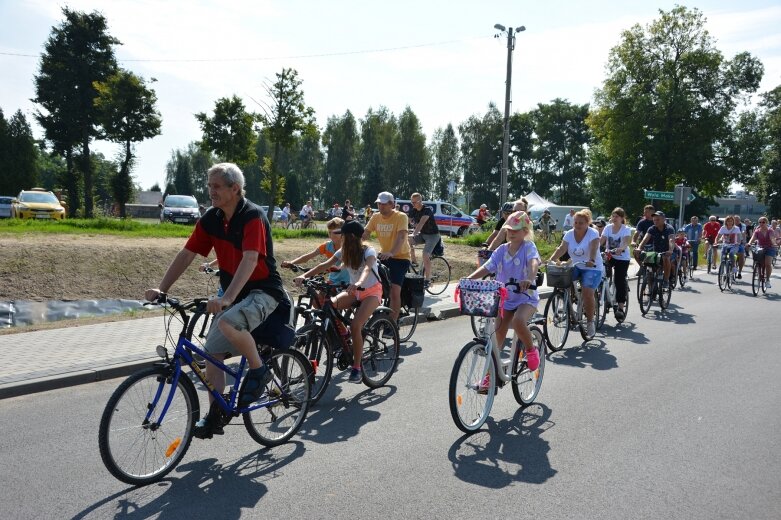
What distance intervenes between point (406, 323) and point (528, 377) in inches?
159

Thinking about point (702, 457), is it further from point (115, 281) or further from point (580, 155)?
point (580, 155)

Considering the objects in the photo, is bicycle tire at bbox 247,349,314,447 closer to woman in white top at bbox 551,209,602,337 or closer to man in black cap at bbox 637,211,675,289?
woman in white top at bbox 551,209,602,337

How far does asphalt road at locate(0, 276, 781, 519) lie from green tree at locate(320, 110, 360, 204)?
245ft

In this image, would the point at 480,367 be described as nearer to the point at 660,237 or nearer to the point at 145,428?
the point at 145,428

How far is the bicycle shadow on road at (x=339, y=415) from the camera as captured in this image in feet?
16.9

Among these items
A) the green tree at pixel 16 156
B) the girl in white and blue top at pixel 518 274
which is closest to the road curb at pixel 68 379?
the girl in white and blue top at pixel 518 274

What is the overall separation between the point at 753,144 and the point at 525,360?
4743 centimetres

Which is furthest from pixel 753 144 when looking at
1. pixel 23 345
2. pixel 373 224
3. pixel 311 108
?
pixel 23 345

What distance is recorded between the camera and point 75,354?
7.37 metres

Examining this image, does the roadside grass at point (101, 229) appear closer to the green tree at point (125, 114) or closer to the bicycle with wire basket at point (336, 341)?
the green tree at point (125, 114)

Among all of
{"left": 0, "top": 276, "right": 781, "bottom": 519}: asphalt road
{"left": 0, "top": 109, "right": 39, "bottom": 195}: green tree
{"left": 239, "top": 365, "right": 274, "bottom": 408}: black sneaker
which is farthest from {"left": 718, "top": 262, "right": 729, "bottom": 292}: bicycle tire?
{"left": 0, "top": 109, "right": 39, "bottom": 195}: green tree

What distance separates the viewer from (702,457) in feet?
15.5

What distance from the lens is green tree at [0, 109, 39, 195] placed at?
53.1 meters

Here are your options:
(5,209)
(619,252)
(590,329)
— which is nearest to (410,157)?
(5,209)
